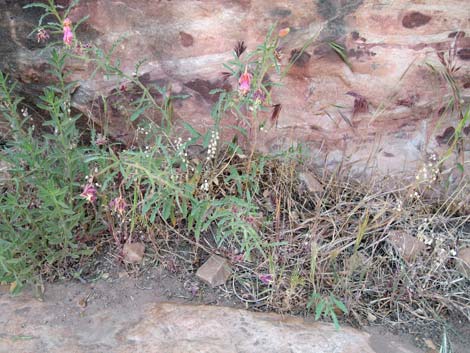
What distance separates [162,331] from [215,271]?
38 cm

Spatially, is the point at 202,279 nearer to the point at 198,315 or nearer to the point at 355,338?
the point at 198,315

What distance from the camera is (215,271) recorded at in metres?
2.39

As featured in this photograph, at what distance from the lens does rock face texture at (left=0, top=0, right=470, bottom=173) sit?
2.58 m

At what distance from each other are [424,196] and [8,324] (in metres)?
2.06

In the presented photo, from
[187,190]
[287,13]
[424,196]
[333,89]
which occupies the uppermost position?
[287,13]

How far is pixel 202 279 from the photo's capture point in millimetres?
2404

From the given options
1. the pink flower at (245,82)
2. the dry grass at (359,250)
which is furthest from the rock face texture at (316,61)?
the pink flower at (245,82)

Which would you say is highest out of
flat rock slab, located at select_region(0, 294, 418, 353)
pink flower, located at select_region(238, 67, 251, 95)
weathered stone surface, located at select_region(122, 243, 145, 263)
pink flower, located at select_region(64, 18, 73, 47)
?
pink flower, located at select_region(64, 18, 73, 47)

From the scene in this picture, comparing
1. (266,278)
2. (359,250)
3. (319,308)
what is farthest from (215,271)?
(359,250)

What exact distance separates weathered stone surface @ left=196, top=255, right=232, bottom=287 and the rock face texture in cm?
69

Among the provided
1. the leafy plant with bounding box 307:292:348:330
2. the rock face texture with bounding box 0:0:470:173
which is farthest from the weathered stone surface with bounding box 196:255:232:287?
the rock face texture with bounding box 0:0:470:173

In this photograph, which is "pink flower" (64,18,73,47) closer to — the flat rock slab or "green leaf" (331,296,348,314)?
the flat rock slab

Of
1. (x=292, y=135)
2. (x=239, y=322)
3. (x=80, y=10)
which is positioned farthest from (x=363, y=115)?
(x=80, y=10)

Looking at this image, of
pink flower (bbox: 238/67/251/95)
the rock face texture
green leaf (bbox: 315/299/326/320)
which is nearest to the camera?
pink flower (bbox: 238/67/251/95)
